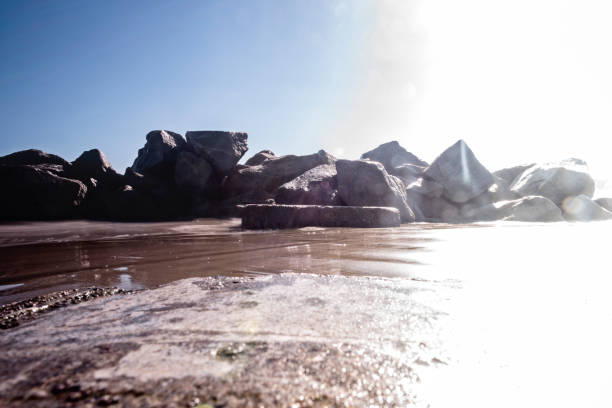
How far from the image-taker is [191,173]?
12211 millimetres

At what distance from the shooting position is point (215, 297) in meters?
1.26

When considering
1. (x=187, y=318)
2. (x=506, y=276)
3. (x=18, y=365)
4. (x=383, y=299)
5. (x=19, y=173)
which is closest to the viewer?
(x=18, y=365)

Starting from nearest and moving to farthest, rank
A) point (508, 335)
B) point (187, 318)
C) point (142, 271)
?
point (508, 335) → point (187, 318) → point (142, 271)

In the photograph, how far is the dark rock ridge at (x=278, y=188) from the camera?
717cm

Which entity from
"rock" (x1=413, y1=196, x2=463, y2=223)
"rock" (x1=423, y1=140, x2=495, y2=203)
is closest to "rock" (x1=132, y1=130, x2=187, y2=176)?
"rock" (x1=413, y1=196, x2=463, y2=223)

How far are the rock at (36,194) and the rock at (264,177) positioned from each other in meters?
5.32

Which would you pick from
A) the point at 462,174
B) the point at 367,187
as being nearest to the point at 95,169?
the point at 367,187

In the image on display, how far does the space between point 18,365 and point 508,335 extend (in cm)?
133

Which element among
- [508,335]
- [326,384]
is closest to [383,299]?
[508,335]

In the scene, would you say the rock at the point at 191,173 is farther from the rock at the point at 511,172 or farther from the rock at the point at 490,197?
the rock at the point at 511,172

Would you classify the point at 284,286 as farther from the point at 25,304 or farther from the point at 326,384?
the point at 25,304

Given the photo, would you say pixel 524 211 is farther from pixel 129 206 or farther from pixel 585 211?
pixel 129 206

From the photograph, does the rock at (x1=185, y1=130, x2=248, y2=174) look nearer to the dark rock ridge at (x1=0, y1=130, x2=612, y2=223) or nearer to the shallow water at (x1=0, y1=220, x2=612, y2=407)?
the dark rock ridge at (x1=0, y1=130, x2=612, y2=223)

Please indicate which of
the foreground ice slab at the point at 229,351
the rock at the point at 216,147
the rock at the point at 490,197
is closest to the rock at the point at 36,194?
the rock at the point at 216,147
